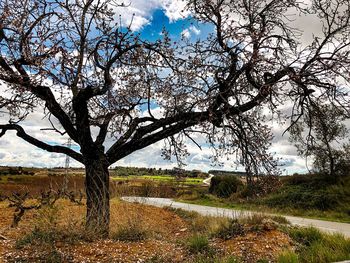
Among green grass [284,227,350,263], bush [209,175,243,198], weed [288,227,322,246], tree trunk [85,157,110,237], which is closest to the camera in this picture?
green grass [284,227,350,263]

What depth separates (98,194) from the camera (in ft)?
33.0

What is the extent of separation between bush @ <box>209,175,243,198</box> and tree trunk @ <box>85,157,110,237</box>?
25.7 metres

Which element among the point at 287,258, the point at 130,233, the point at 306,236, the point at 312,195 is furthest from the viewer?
the point at 312,195

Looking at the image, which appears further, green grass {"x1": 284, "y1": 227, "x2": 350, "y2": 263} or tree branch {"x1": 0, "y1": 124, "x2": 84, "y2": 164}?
tree branch {"x1": 0, "y1": 124, "x2": 84, "y2": 164}

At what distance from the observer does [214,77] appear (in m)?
9.34

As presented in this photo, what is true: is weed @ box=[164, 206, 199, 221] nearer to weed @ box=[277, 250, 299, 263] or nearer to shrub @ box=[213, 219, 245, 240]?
shrub @ box=[213, 219, 245, 240]

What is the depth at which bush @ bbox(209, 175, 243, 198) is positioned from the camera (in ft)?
117

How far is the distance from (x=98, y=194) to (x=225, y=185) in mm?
28278

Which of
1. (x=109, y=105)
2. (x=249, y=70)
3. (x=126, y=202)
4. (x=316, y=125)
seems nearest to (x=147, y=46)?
(x=109, y=105)

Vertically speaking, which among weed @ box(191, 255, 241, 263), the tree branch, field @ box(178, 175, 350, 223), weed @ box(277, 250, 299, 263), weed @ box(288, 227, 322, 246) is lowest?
weed @ box(191, 255, 241, 263)

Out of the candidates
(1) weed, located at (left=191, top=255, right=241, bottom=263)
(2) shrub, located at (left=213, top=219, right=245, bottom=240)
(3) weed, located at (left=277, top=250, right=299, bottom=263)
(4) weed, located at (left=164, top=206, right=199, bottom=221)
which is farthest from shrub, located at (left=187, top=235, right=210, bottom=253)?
(4) weed, located at (left=164, top=206, right=199, bottom=221)

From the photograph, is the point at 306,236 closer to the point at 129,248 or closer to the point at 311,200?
the point at 129,248

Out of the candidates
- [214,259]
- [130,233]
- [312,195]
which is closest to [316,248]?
[214,259]

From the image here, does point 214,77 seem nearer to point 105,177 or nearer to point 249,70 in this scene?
point 249,70
